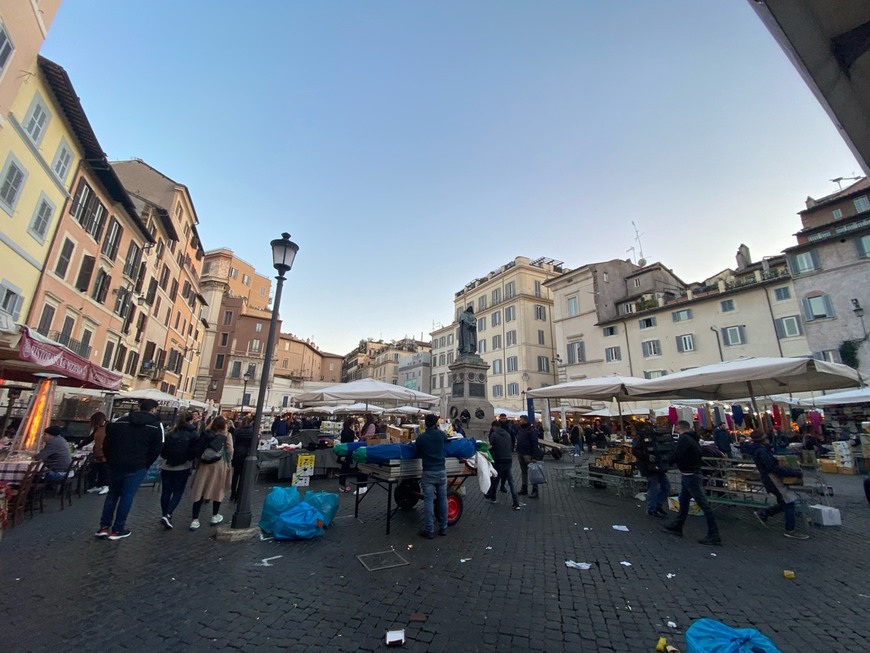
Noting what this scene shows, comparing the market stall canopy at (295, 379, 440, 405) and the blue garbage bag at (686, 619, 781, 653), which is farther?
the market stall canopy at (295, 379, 440, 405)

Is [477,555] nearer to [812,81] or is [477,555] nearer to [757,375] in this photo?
[812,81]

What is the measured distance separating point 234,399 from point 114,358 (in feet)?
95.0

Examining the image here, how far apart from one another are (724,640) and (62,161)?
2282 cm

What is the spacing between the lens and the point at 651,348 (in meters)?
33.1

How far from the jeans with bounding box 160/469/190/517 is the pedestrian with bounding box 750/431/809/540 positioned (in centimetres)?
999

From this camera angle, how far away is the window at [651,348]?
32.6 metres

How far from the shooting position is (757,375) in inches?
306

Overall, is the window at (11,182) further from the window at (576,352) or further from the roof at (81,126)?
the window at (576,352)

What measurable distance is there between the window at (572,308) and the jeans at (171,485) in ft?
126

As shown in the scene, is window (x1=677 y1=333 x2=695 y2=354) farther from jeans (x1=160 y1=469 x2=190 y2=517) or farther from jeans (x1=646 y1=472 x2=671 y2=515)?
jeans (x1=160 y1=469 x2=190 y2=517)

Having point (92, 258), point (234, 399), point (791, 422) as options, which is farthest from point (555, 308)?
point (234, 399)

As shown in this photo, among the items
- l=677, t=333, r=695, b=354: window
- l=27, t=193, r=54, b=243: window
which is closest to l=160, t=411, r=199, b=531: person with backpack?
l=27, t=193, r=54, b=243: window

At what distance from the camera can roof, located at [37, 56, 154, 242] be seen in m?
13.5

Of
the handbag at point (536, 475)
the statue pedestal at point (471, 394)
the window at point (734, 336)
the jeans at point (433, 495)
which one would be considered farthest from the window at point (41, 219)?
the window at point (734, 336)
